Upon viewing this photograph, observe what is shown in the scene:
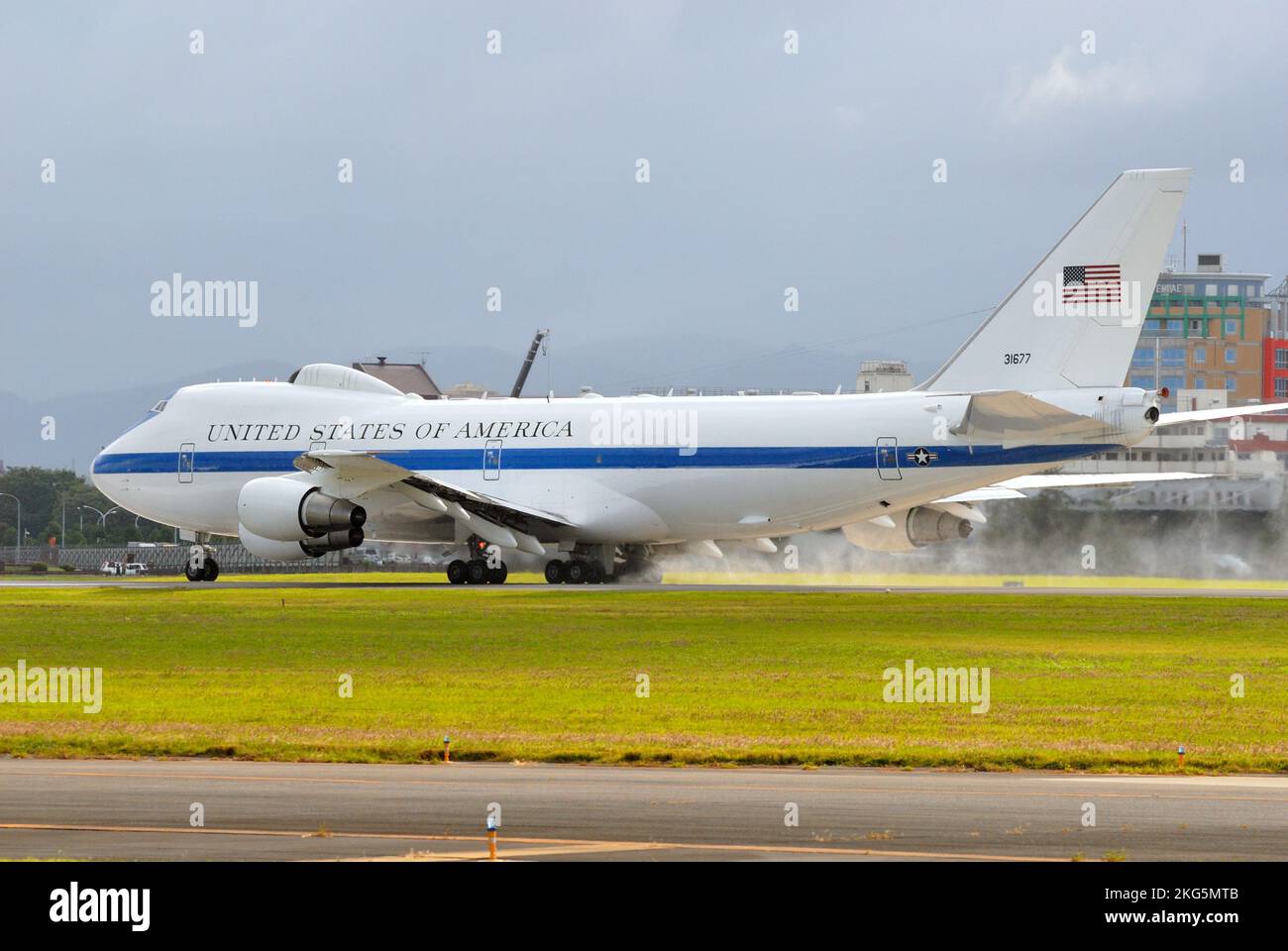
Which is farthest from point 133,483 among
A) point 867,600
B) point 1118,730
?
point 1118,730

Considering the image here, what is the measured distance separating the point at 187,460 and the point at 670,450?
53.1 ft

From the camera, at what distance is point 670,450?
47.2 meters

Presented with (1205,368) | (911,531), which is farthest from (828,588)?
(1205,368)

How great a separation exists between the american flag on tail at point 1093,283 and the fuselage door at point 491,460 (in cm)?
1714

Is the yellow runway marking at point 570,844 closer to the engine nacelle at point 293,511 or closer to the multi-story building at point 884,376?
the engine nacelle at point 293,511

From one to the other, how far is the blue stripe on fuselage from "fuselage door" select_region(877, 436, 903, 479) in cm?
16

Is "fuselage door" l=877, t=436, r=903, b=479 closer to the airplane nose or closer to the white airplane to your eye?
the white airplane

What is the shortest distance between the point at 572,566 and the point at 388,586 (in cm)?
538

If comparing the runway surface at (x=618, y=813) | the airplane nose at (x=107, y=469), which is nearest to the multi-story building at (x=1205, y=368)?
the airplane nose at (x=107, y=469)

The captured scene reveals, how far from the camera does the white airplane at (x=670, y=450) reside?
4088 cm

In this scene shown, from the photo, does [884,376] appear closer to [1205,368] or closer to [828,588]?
[828,588]

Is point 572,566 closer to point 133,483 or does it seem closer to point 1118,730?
point 133,483

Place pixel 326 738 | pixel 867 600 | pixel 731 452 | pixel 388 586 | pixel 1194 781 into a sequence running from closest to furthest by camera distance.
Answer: pixel 1194 781 < pixel 326 738 < pixel 867 600 < pixel 731 452 < pixel 388 586
